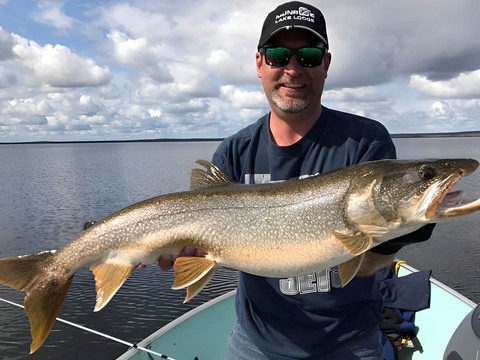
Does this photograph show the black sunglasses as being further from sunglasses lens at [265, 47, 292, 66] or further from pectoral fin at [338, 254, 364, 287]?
pectoral fin at [338, 254, 364, 287]

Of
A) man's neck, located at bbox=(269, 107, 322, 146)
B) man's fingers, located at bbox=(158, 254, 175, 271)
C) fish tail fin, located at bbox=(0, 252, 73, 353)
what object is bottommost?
fish tail fin, located at bbox=(0, 252, 73, 353)

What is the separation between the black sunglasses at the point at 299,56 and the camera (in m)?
3.89

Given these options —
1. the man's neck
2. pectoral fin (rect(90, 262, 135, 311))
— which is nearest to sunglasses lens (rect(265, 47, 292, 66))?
the man's neck

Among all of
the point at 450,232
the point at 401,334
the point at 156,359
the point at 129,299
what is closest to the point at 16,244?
the point at 129,299

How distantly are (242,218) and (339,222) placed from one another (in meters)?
0.83

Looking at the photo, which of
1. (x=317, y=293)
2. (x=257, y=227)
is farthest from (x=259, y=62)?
(x=317, y=293)

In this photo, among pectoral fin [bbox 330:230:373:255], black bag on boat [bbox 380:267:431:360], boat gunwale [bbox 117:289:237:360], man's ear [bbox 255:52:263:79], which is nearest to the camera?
pectoral fin [bbox 330:230:373:255]

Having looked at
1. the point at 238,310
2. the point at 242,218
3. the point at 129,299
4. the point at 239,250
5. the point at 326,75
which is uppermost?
the point at 326,75

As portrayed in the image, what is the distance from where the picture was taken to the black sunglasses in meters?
3.89

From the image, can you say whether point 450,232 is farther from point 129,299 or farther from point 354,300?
point 354,300

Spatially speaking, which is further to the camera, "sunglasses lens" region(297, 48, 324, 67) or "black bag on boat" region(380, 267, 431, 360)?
"black bag on boat" region(380, 267, 431, 360)

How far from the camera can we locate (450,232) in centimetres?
2484

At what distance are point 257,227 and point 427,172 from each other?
1.45m

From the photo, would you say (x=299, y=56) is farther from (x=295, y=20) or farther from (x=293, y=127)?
(x=293, y=127)
